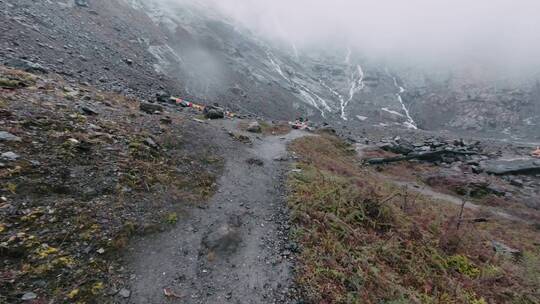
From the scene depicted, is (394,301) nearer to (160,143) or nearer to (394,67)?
(160,143)

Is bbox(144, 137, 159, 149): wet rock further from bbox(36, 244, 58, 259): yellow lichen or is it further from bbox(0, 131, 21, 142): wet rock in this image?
bbox(36, 244, 58, 259): yellow lichen

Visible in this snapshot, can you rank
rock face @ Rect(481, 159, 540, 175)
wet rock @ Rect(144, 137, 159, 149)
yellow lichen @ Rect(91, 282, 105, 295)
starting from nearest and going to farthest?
yellow lichen @ Rect(91, 282, 105, 295), wet rock @ Rect(144, 137, 159, 149), rock face @ Rect(481, 159, 540, 175)

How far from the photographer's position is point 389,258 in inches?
399

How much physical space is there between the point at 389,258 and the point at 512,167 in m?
35.8

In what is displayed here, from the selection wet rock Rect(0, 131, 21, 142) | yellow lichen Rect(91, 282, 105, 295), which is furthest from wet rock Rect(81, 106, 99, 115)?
yellow lichen Rect(91, 282, 105, 295)

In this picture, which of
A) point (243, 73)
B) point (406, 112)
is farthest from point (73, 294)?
point (406, 112)

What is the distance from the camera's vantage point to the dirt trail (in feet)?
24.3

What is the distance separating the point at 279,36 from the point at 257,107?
107 metres

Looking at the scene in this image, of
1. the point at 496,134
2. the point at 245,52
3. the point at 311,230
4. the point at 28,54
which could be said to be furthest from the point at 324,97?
the point at 311,230

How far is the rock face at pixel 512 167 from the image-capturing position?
34438 millimetres

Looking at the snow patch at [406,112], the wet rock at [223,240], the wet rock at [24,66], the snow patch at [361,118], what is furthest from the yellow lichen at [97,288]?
the snow patch at [406,112]

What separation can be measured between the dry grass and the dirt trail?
0.88 metres

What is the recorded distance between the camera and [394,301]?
8.03 meters

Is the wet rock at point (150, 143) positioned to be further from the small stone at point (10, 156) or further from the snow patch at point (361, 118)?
the snow patch at point (361, 118)
